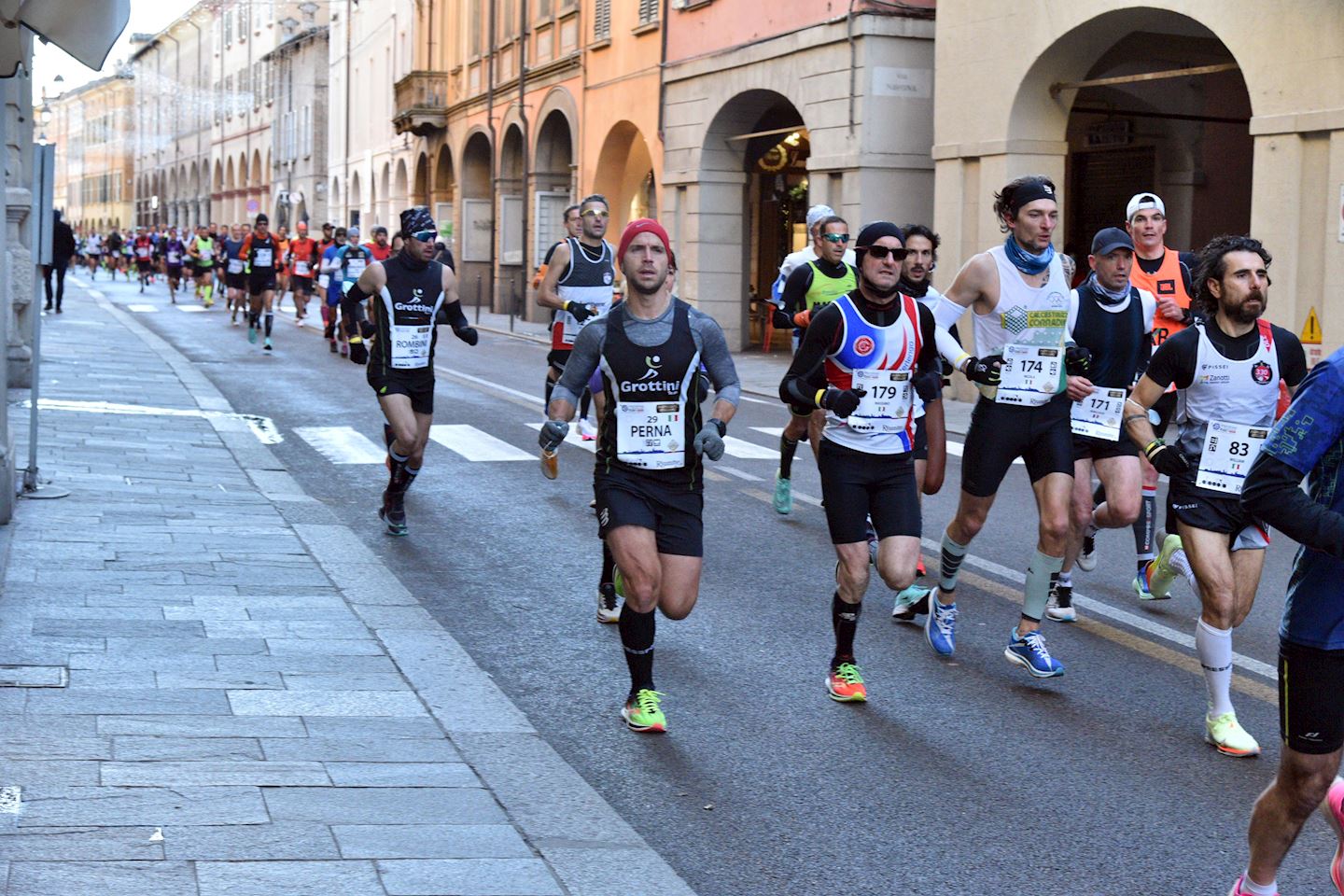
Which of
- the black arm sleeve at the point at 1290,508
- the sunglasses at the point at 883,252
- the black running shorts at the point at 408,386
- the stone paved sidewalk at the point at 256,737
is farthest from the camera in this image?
the black running shorts at the point at 408,386

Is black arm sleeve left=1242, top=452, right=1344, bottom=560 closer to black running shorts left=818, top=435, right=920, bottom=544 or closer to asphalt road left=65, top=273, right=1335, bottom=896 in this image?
asphalt road left=65, top=273, right=1335, bottom=896

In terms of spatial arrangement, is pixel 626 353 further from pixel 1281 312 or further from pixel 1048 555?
pixel 1281 312

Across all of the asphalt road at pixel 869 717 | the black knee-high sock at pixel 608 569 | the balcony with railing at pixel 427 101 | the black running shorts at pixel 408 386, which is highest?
the balcony with railing at pixel 427 101

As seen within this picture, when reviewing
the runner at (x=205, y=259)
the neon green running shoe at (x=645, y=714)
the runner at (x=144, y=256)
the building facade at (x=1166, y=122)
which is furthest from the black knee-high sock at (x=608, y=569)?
the runner at (x=144, y=256)

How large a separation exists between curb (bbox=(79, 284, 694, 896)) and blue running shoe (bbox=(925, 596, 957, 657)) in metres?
1.94

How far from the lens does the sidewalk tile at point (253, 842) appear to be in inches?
177

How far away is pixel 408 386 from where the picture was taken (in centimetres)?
1073

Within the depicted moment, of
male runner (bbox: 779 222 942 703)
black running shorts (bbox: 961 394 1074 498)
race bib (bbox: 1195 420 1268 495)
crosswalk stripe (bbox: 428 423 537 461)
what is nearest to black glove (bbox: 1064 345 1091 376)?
black running shorts (bbox: 961 394 1074 498)

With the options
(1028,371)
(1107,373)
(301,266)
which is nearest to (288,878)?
(1028,371)

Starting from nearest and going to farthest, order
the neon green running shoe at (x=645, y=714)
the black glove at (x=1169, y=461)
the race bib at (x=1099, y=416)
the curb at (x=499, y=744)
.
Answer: the curb at (x=499, y=744) < the black glove at (x=1169, y=461) < the neon green running shoe at (x=645, y=714) < the race bib at (x=1099, y=416)

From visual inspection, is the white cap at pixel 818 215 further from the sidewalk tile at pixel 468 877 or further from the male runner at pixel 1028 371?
the sidewalk tile at pixel 468 877

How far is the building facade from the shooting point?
1648 centimetres

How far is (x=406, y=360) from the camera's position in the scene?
1068cm

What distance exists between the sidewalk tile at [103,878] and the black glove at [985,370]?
3800mm
